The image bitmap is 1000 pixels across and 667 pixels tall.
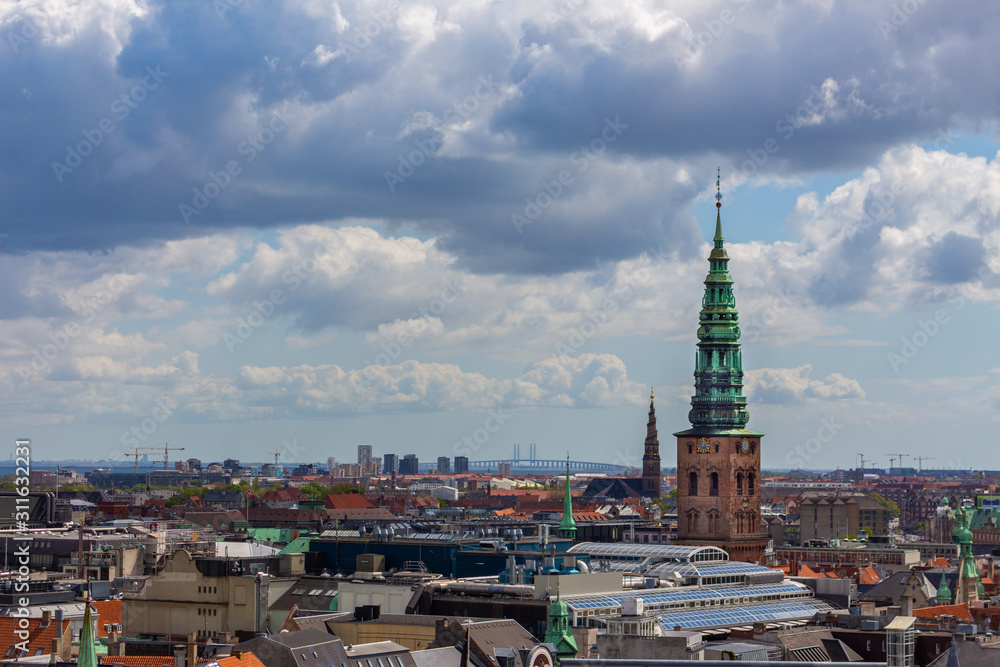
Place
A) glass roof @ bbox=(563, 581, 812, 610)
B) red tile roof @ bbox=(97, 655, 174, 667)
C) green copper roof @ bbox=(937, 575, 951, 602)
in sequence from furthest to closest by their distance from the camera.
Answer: green copper roof @ bbox=(937, 575, 951, 602) → glass roof @ bbox=(563, 581, 812, 610) → red tile roof @ bbox=(97, 655, 174, 667)

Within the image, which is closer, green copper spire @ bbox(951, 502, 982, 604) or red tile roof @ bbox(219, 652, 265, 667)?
red tile roof @ bbox(219, 652, 265, 667)

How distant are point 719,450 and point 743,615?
45.0 meters

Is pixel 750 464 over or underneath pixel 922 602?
over

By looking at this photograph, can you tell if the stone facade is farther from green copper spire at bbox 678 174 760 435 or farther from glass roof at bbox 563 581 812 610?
glass roof at bbox 563 581 812 610

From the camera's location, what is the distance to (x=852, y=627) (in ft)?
341

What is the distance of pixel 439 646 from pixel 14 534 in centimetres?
6845

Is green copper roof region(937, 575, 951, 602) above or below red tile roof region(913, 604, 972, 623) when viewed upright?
above

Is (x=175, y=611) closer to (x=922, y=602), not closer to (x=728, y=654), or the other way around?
(x=728, y=654)

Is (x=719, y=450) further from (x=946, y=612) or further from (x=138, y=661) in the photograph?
(x=138, y=661)

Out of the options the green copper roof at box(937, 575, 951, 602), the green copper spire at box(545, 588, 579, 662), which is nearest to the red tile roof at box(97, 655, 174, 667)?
the green copper spire at box(545, 588, 579, 662)

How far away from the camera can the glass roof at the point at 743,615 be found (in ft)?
338

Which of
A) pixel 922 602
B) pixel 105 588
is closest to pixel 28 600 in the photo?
pixel 105 588

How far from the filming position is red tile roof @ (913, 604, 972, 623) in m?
115

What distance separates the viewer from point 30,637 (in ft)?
257
